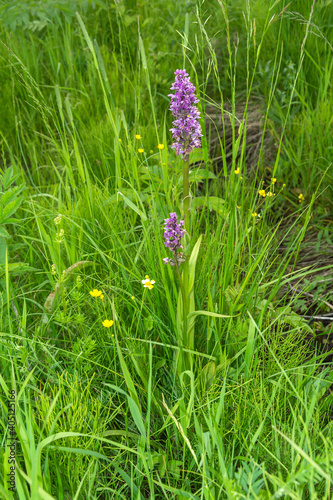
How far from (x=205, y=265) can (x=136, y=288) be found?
0.95ft

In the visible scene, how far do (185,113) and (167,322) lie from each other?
67cm

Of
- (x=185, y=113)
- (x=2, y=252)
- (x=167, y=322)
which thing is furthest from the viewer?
(x=2, y=252)

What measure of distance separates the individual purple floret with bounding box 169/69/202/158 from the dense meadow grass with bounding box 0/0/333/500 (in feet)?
0.53

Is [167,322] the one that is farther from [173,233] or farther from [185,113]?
[185,113]

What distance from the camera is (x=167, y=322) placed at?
1423mm

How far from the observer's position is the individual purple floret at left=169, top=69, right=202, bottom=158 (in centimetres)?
111

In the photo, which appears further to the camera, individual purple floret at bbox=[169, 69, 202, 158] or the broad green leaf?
the broad green leaf

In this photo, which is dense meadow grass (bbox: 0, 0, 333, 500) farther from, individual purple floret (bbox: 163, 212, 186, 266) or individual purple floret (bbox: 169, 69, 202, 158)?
individual purple floret (bbox: 169, 69, 202, 158)

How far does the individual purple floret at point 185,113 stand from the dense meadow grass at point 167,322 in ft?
0.53

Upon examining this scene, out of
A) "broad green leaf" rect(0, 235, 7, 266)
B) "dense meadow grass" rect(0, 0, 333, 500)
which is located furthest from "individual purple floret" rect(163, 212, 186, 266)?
"broad green leaf" rect(0, 235, 7, 266)

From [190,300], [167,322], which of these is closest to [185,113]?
[190,300]

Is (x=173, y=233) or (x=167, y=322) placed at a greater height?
(x=173, y=233)

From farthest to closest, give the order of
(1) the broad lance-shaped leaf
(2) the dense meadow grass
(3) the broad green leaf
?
(3) the broad green leaf, (1) the broad lance-shaped leaf, (2) the dense meadow grass

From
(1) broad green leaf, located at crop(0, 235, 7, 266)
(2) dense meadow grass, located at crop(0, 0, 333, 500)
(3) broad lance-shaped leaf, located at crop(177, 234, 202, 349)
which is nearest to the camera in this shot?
(2) dense meadow grass, located at crop(0, 0, 333, 500)
